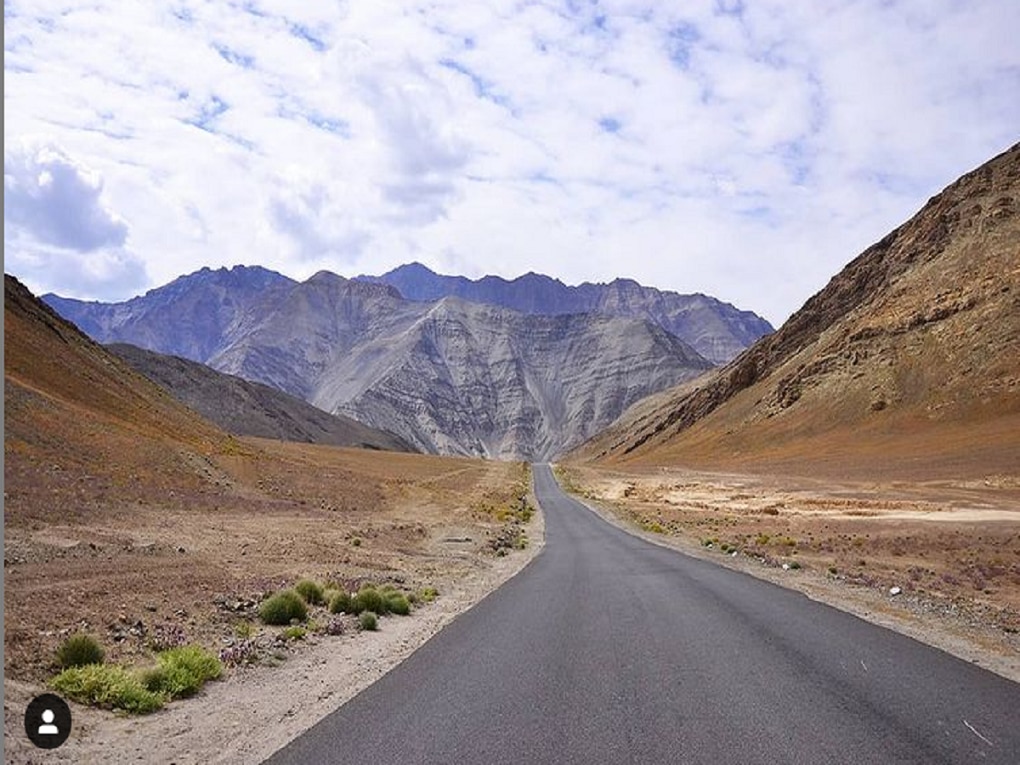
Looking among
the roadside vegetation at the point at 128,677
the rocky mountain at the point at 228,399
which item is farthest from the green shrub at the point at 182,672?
the rocky mountain at the point at 228,399

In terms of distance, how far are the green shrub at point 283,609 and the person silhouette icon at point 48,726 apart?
24.1 ft

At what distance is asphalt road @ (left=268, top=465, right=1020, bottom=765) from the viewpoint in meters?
7.84

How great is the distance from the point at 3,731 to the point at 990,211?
141 m

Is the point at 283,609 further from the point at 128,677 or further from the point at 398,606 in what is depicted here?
the point at 128,677

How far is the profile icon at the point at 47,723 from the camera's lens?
775 centimetres

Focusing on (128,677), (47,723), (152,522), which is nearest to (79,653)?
(128,677)

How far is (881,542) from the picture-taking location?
119ft

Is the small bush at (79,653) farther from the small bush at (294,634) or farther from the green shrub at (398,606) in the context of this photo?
the green shrub at (398,606)

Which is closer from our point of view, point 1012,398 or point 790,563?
point 790,563

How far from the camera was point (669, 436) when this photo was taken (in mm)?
167250

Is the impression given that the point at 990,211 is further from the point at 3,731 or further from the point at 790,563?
the point at 3,731

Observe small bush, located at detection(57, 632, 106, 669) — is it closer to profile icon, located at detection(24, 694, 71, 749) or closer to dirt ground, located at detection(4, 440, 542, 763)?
dirt ground, located at detection(4, 440, 542, 763)

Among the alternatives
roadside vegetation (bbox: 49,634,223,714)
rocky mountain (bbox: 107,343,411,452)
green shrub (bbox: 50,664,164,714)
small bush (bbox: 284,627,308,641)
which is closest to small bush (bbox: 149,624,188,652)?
roadside vegetation (bbox: 49,634,223,714)

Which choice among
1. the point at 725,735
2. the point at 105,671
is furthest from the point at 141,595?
the point at 725,735
